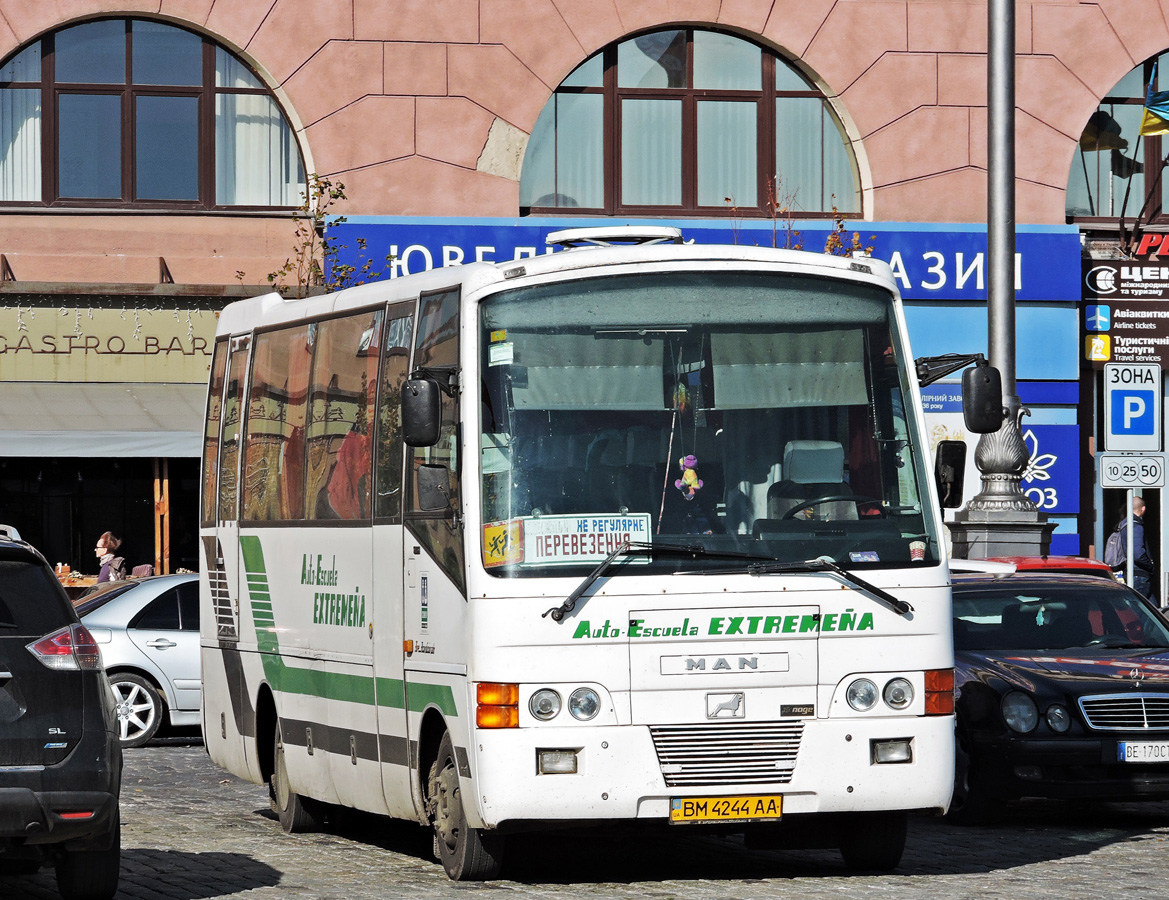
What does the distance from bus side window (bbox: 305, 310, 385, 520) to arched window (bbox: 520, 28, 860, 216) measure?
658 inches

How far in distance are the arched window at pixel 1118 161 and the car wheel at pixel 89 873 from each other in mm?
22147

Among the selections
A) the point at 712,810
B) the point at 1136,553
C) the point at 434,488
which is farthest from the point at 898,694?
the point at 1136,553

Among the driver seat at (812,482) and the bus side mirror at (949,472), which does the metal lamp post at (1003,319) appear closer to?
the bus side mirror at (949,472)

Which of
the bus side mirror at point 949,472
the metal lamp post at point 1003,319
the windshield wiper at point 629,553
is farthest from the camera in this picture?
the metal lamp post at point 1003,319

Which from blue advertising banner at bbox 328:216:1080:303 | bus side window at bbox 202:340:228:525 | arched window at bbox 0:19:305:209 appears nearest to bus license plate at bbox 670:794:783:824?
bus side window at bbox 202:340:228:525

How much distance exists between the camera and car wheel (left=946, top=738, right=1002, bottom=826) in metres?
12.1

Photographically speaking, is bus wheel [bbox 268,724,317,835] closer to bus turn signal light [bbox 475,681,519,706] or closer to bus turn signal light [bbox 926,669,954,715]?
bus turn signal light [bbox 475,681,519,706]

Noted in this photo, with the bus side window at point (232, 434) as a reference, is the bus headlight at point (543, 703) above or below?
below

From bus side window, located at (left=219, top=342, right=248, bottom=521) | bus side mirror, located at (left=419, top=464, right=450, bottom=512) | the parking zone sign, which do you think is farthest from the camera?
the parking zone sign

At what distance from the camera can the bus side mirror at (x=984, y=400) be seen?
9.91 metres

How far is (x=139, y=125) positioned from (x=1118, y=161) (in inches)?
513

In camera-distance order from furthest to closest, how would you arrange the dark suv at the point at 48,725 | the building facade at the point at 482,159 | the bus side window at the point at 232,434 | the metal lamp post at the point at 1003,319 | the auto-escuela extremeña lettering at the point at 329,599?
the building facade at the point at 482,159 → the metal lamp post at the point at 1003,319 → the bus side window at the point at 232,434 → the auto-escuela extremeña lettering at the point at 329,599 → the dark suv at the point at 48,725

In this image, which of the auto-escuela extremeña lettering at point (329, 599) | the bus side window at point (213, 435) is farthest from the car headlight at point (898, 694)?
the bus side window at point (213, 435)

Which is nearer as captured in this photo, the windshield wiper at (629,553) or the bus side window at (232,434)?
the windshield wiper at (629,553)
